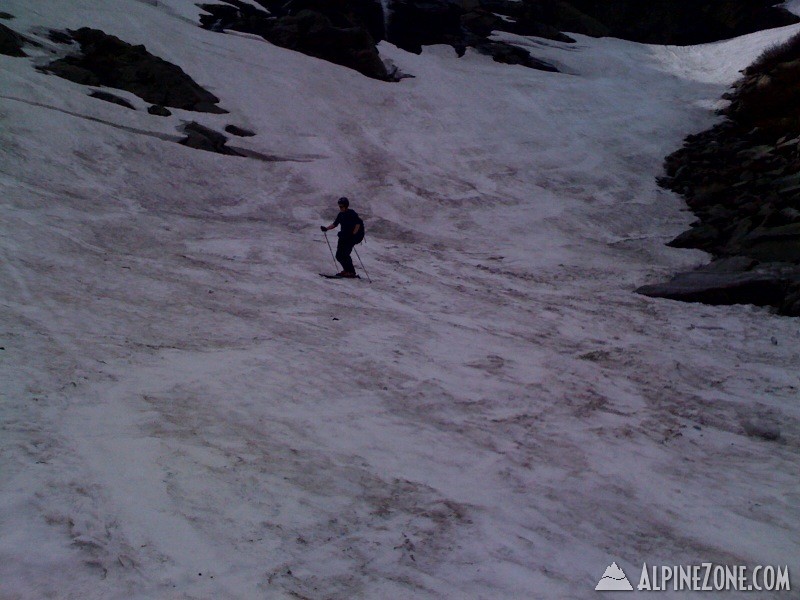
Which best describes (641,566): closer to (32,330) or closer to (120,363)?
(120,363)

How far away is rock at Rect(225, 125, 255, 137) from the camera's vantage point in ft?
57.2

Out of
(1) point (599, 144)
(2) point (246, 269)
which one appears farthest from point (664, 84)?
(2) point (246, 269)

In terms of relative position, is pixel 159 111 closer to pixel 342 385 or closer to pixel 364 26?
pixel 342 385

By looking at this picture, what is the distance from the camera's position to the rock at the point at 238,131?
1742 cm

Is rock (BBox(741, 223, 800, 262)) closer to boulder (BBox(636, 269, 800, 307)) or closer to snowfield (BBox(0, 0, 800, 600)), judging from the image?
boulder (BBox(636, 269, 800, 307))

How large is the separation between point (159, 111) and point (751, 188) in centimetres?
1562

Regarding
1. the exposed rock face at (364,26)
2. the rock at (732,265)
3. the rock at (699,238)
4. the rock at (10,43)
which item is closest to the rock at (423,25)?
the exposed rock face at (364,26)

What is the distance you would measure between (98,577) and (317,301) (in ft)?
20.1

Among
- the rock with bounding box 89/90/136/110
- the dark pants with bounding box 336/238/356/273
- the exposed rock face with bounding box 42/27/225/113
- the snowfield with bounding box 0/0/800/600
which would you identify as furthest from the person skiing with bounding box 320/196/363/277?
the exposed rock face with bounding box 42/27/225/113

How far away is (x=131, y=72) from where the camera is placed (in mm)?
17953

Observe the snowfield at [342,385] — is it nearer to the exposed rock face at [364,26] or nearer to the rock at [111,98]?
the rock at [111,98]

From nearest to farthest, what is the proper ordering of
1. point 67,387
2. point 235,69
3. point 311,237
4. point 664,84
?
1. point 67,387
2. point 311,237
3. point 235,69
4. point 664,84

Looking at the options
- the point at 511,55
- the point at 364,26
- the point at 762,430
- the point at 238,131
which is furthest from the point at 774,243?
the point at 364,26

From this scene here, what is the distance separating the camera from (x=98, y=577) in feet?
9.00
